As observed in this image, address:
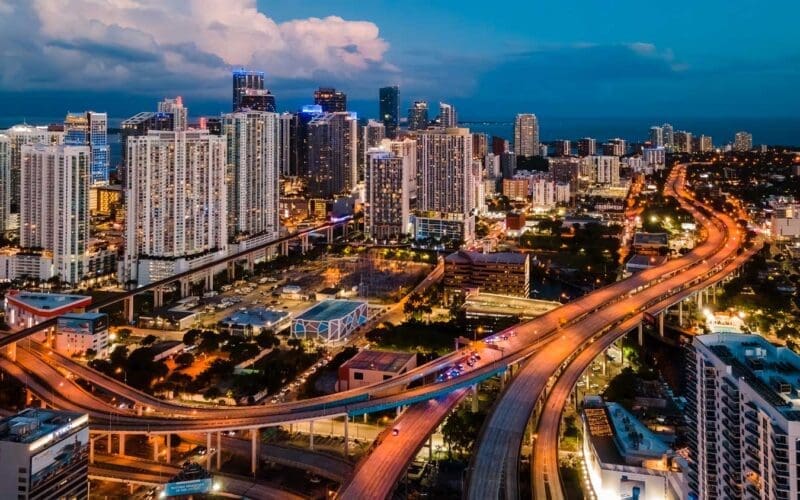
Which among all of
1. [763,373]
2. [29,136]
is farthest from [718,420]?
[29,136]

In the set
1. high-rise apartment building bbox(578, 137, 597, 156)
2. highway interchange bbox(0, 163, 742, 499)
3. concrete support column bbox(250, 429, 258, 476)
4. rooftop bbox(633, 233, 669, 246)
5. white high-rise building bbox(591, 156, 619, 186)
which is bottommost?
concrete support column bbox(250, 429, 258, 476)

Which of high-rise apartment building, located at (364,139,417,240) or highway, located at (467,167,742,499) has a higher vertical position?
high-rise apartment building, located at (364,139,417,240)

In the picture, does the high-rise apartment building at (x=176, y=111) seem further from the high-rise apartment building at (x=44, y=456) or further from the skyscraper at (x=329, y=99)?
the high-rise apartment building at (x=44, y=456)

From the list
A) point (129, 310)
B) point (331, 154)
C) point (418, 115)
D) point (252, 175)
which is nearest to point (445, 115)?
point (418, 115)

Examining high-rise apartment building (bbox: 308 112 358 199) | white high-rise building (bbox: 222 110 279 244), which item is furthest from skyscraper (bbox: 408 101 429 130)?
white high-rise building (bbox: 222 110 279 244)

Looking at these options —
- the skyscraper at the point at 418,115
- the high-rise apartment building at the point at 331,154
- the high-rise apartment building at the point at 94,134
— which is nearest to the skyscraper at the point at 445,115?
the skyscraper at the point at 418,115

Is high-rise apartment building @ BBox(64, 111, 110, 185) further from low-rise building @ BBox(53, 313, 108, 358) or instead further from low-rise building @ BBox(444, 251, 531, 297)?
low-rise building @ BBox(53, 313, 108, 358)
